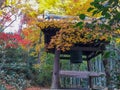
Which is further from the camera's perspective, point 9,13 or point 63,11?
point 9,13

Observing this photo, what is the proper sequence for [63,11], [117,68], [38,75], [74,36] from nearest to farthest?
[117,68]
[74,36]
[63,11]
[38,75]

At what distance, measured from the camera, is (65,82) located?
10023 mm

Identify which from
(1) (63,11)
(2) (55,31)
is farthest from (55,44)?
(1) (63,11)

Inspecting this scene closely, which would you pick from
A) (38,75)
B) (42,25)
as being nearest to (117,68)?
(42,25)

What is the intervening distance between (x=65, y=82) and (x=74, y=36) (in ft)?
14.2

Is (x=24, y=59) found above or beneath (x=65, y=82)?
above

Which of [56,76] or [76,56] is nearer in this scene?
[76,56]

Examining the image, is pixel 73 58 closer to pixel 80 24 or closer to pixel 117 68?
pixel 117 68

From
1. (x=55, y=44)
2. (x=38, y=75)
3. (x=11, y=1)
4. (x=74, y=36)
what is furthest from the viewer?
(x=38, y=75)

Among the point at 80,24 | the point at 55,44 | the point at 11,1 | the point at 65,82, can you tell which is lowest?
the point at 65,82

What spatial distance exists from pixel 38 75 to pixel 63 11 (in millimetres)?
4414

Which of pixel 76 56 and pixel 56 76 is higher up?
pixel 76 56

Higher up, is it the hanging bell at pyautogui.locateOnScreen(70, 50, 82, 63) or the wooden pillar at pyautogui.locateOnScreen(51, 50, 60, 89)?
the hanging bell at pyautogui.locateOnScreen(70, 50, 82, 63)

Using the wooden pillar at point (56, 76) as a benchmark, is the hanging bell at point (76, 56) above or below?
A: above
